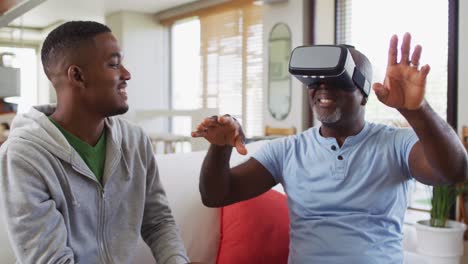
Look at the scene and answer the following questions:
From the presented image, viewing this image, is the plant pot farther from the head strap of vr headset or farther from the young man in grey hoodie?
the young man in grey hoodie

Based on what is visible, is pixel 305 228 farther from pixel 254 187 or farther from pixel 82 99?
pixel 82 99

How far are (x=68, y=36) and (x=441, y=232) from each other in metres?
2.03

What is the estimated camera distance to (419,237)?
2.51 m

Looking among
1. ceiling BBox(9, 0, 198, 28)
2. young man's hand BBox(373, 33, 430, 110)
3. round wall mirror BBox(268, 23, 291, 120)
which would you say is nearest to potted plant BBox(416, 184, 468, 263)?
young man's hand BBox(373, 33, 430, 110)

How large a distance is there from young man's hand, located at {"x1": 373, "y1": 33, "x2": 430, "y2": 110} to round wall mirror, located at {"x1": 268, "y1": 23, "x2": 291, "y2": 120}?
3.25 meters

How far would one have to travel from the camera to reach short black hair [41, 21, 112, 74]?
114 centimetres

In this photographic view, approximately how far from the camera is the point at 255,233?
1624mm

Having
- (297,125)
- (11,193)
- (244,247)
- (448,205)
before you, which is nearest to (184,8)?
(297,125)

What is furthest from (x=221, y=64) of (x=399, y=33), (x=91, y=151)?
(x=91, y=151)

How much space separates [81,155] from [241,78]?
4116 millimetres

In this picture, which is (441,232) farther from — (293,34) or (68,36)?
(293,34)

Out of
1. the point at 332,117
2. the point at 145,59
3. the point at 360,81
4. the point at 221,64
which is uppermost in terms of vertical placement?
the point at 145,59

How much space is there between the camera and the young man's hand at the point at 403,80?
1.09 m

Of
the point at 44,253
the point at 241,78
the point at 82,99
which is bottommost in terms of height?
the point at 44,253
